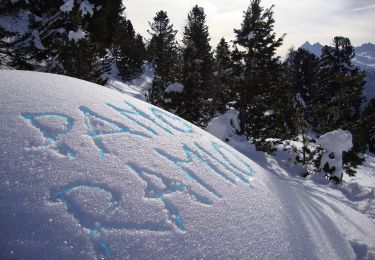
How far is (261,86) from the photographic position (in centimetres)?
1410

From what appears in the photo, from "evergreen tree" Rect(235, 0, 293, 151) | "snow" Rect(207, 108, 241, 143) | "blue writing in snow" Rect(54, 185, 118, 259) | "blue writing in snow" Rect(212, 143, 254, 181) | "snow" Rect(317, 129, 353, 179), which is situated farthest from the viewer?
"evergreen tree" Rect(235, 0, 293, 151)

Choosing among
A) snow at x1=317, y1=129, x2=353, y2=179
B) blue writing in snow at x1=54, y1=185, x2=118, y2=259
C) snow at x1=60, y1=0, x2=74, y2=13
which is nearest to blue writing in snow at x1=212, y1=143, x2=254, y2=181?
blue writing in snow at x1=54, y1=185, x2=118, y2=259

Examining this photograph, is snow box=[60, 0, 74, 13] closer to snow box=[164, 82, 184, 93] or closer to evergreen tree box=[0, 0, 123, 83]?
evergreen tree box=[0, 0, 123, 83]

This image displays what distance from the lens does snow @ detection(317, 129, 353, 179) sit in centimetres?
847

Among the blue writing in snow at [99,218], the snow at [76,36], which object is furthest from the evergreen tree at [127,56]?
the blue writing in snow at [99,218]

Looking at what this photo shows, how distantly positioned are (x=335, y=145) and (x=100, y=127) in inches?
339

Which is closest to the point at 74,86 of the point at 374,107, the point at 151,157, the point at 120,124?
the point at 120,124

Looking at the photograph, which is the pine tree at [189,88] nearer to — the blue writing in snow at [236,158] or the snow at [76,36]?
the snow at [76,36]

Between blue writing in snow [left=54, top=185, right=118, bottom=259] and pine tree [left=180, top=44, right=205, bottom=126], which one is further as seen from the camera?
pine tree [left=180, top=44, right=205, bottom=126]

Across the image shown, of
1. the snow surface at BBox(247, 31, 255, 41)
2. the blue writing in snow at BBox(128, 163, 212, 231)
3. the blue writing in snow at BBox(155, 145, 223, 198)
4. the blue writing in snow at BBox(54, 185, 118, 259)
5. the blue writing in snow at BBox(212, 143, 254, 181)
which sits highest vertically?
the snow surface at BBox(247, 31, 255, 41)

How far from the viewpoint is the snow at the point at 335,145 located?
847 cm

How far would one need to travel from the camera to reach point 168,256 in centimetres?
134

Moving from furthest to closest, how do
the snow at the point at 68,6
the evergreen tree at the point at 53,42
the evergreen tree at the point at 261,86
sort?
the evergreen tree at the point at 261,86 → the snow at the point at 68,6 → the evergreen tree at the point at 53,42

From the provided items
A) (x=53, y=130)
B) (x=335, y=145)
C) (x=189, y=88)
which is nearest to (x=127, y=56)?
(x=189, y=88)
